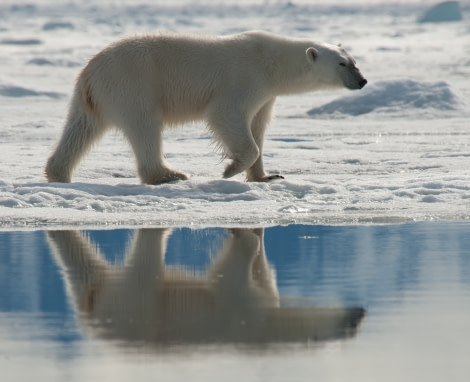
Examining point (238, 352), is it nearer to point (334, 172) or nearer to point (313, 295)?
point (313, 295)

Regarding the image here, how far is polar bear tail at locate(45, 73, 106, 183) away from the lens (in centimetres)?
753

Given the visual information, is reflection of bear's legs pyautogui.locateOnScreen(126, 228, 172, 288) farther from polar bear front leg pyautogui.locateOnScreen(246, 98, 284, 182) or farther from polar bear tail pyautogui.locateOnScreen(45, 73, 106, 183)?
polar bear front leg pyautogui.locateOnScreen(246, 98, 284, 182)

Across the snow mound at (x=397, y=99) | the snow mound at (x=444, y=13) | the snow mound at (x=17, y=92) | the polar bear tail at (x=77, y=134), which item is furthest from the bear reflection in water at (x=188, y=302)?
the snow mound at (x=444, y=13)

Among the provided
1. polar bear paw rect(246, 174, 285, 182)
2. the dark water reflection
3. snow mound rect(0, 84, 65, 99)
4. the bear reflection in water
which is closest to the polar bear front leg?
polar bear paw rect(246, 174, 285, 182)

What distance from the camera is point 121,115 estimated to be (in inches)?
289

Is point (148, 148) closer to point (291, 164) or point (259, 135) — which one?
point (259, 135)

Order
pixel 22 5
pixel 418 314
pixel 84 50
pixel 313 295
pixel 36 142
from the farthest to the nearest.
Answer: pixel 22 5, pixel 84 50, pixel 36 142, pixel 313 295, pixel 418 314

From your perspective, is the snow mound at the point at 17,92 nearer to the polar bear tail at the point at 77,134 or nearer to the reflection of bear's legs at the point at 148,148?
the polar bear tail at the point at 77,134

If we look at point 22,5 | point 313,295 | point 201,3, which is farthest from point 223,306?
point 201,3

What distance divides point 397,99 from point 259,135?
7192 mm

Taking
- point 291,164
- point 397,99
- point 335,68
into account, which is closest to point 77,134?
point 335,68

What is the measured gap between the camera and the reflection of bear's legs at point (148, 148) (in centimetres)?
733

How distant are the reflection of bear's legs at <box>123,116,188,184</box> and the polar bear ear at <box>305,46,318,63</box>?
4.00 ft

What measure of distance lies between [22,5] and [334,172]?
189 feet
